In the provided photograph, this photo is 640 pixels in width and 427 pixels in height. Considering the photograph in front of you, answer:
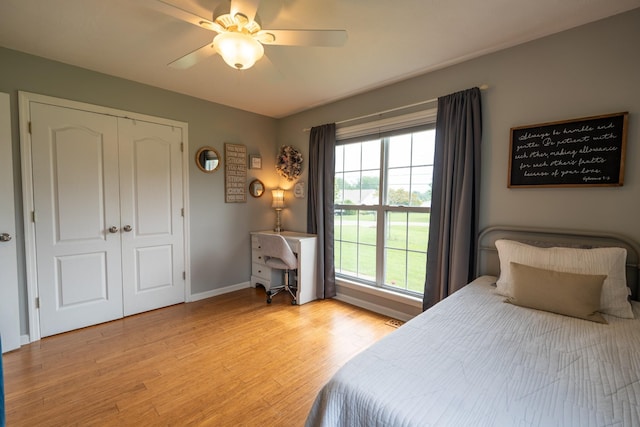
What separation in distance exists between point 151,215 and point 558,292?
363 centimetres

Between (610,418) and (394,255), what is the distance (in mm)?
2223

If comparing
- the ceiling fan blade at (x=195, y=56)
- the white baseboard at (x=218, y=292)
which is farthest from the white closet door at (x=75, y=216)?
the ceiling fan blade at (x=195, y=56)

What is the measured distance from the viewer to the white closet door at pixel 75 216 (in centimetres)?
247

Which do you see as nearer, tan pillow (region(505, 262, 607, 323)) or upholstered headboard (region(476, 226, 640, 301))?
tan pillow (region(505, 262, 607, 323))

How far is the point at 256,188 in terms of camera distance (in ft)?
13.0

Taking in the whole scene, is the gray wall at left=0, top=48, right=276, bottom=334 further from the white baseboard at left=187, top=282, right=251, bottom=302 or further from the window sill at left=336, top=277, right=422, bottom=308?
the window sill at left=336, top=277, right=422, bottom=308

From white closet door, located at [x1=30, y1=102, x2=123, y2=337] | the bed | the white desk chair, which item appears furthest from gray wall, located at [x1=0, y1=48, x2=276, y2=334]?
the bed

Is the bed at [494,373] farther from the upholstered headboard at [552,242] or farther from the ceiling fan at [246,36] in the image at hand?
the ceiling fan at [246,36]

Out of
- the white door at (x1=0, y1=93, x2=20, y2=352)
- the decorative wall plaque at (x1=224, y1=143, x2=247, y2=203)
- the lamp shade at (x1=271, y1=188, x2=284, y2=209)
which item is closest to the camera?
the white door at (x1=0, y1=93, x2=20, y2=352)

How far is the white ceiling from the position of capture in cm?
174

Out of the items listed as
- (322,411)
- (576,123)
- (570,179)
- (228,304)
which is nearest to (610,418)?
(322,411)

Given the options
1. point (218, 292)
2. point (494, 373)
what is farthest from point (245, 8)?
point (218, 292)

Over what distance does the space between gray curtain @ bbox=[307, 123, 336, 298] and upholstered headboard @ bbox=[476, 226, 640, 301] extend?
5.50 ft

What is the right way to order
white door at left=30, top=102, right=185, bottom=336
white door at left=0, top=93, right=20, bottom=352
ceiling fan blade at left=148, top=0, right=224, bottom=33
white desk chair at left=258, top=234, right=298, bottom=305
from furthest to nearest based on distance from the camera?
white desk chair at left=258, top=234, right=298, bottom=305, white door at left=30, top=102, right=185, bottom=336, white door at left=0, top=93, right=20, bottom=352, ceiling fan blade at left=148, top=0, right=224, bottom=33
